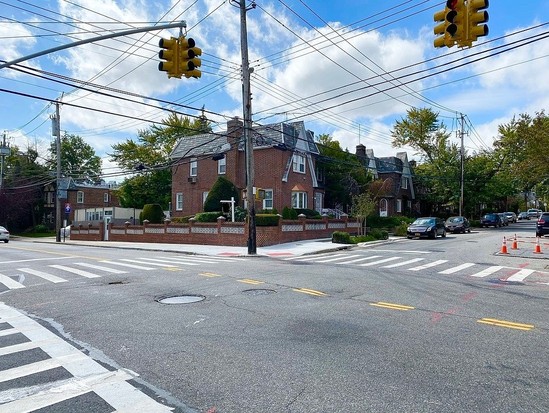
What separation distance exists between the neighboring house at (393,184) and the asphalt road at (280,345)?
130 feet

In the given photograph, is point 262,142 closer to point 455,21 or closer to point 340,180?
point 340,180

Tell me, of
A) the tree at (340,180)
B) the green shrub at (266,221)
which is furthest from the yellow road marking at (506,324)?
the tree at (340,180)

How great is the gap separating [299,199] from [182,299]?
89.6 feet

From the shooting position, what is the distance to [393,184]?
50562 mm

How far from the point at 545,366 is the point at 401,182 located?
50228 mm

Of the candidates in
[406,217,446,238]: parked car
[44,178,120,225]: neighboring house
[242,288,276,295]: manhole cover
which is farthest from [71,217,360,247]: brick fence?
[44,178,120,225]: neighboring house

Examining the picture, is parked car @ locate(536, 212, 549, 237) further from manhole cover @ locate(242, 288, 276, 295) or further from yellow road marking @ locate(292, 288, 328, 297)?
manhole cover @ locate(242, 288, 276, 295)

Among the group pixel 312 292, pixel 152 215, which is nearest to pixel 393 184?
pixel 152 215

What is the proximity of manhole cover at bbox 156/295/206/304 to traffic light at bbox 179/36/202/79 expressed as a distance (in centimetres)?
606

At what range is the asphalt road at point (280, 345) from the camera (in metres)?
4.06

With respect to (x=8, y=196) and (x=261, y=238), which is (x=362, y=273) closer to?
Answer: (x=261, y=238)

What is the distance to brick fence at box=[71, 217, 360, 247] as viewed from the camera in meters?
25.4

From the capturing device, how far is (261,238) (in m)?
25.1

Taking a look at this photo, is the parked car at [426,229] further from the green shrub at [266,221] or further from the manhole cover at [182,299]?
the manhole cover at [182,299]
